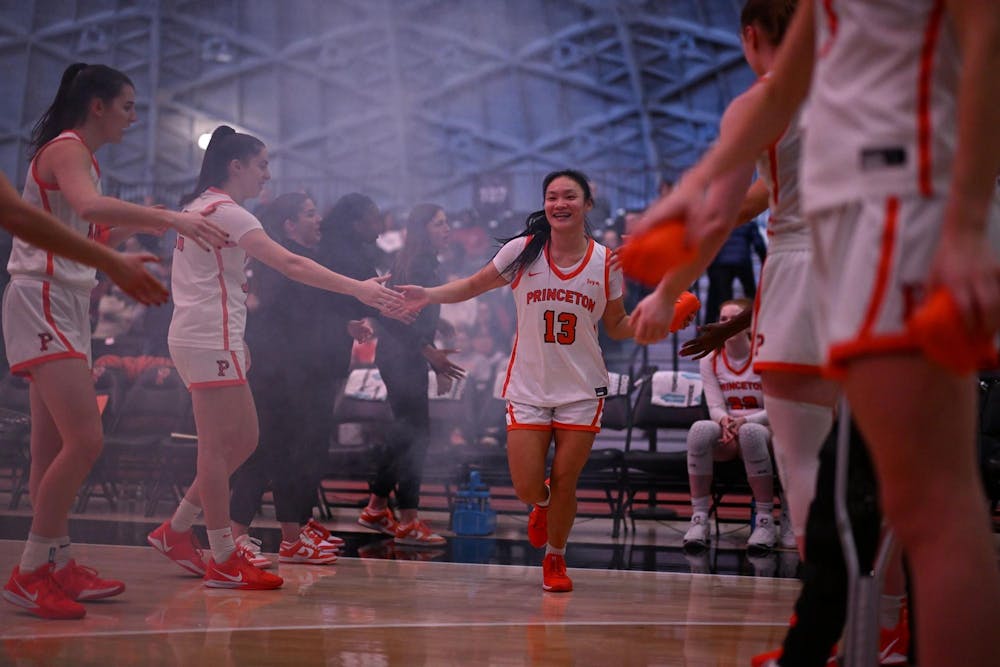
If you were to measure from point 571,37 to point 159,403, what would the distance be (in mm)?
10592

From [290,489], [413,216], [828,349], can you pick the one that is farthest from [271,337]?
[828,349]

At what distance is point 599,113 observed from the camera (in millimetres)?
16375

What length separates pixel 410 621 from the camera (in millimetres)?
3230

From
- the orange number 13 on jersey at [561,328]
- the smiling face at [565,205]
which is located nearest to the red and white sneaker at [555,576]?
the orange number 13 on jersey at [561,328]

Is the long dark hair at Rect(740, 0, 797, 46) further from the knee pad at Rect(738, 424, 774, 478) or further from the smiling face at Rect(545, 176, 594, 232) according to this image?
the knee pad at Rect(738, 424, 774, 478)

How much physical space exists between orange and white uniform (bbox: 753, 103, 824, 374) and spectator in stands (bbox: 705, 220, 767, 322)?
6130 millimetres

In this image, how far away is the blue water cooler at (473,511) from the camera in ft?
19.9

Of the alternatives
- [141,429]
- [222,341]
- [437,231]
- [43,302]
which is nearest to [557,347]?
[222,341]

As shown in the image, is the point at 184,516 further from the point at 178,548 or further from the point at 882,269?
the point at 882,269

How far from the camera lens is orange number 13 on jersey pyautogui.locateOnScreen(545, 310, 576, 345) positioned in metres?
4.15

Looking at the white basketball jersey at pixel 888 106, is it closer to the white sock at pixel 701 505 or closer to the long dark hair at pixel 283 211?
the long dark hair at pixel 283 211

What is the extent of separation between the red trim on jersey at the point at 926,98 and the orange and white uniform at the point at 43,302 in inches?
105

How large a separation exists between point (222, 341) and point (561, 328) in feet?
4.50

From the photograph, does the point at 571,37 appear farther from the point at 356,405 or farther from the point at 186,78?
the point at 356,405
